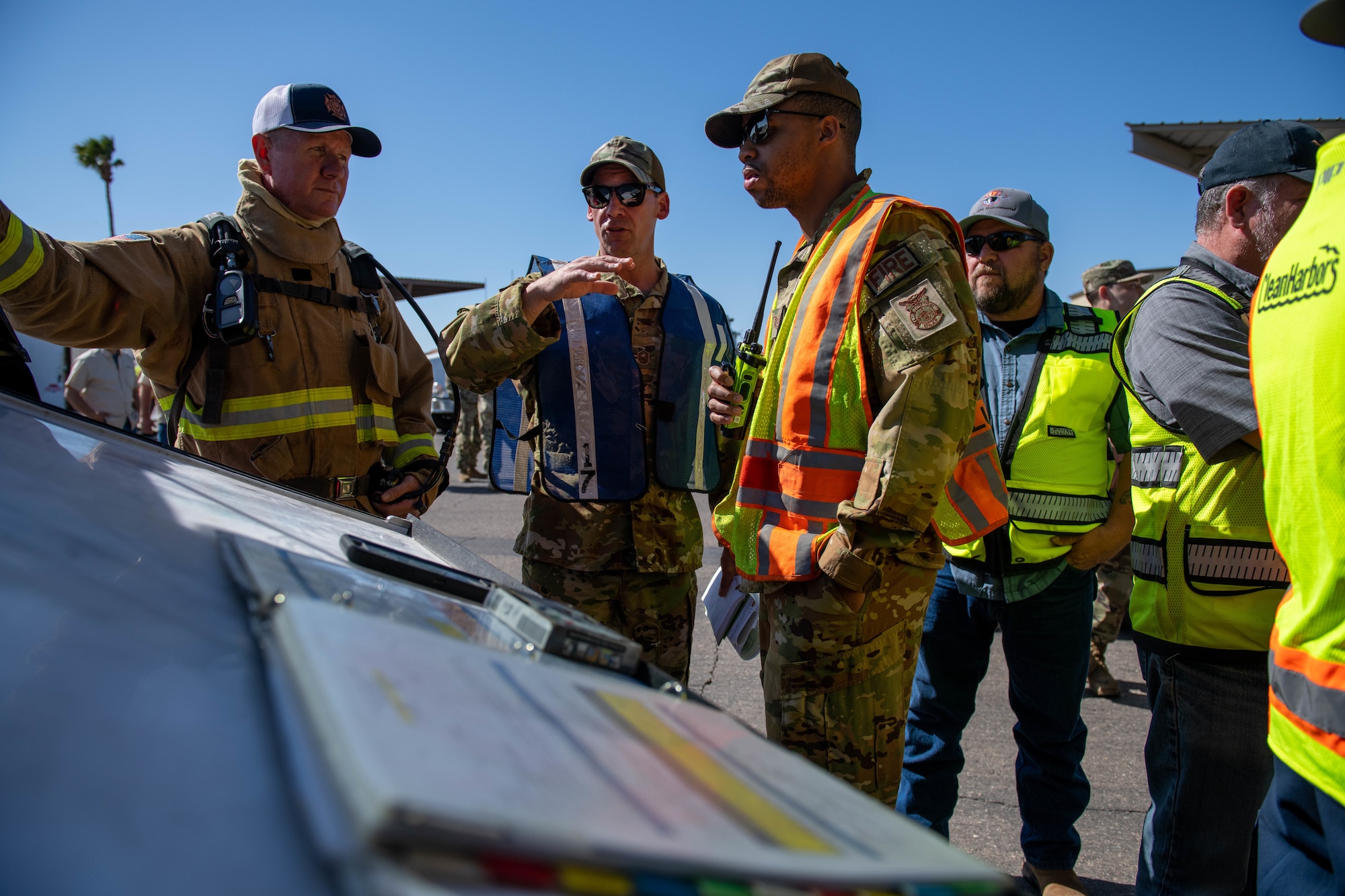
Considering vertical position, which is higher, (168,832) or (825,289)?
(825,289)

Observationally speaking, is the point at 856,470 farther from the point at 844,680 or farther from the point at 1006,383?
the point at 1006,383

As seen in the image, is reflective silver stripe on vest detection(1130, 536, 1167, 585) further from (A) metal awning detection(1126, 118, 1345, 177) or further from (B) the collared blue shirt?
(A) metal awning detection(1126, 118, 1345, 177)

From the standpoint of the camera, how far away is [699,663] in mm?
4637

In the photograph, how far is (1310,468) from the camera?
1.16 meters

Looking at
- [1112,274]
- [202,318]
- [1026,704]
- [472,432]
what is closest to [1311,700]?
[1026,704]

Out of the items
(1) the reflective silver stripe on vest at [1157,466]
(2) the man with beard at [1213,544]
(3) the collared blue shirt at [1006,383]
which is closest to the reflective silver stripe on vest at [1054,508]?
(3) the collared blue shirt at [1006,383]

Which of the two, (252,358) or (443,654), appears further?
(252,358)

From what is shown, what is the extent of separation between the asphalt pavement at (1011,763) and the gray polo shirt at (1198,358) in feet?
5.02

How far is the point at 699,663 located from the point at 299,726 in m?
4.18

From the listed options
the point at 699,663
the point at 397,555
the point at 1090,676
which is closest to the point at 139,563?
the point at 397,555

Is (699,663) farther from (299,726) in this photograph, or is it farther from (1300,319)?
(299,726)

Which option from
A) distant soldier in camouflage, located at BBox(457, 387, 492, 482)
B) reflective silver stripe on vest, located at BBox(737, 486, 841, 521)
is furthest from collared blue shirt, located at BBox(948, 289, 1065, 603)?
distant soldier in camouflage, located at BBox(457, 387, 492, 482)

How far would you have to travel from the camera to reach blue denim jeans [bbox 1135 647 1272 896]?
Result: 1.97 meters

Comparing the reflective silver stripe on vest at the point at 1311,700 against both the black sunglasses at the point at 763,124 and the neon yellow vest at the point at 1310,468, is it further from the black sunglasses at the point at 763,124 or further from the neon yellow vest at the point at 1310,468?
the black sunglasses at the point at 763,124
